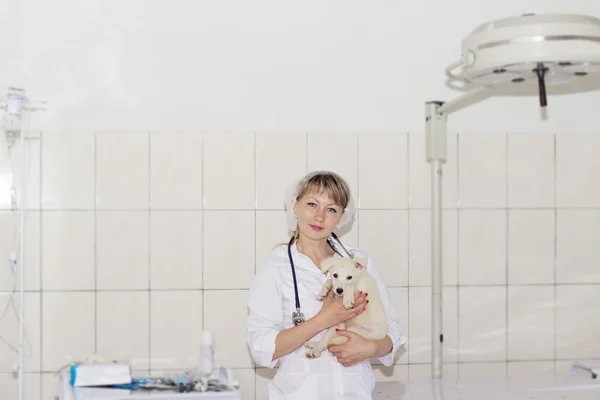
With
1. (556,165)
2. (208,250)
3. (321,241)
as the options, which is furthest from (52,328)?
(556,165)

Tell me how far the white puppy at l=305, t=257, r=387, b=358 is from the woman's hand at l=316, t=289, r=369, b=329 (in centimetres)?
2

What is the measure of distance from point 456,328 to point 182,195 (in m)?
1.10

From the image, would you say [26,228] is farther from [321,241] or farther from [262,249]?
[321,241]

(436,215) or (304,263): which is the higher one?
(436,215)

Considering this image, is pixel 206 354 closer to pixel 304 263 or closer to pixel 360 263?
pixel 304 263

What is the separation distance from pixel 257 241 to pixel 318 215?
0.58 metres

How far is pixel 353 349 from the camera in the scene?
2.10 m

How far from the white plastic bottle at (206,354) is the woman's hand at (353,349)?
21.9 inches

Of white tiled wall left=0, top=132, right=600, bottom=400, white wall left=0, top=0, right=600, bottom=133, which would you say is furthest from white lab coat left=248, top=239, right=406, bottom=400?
white wall left=0, top=0, right=600, bottom=133

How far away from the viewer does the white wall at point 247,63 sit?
2.63 m

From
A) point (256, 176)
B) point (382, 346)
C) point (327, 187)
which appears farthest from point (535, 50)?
point (256, 176)

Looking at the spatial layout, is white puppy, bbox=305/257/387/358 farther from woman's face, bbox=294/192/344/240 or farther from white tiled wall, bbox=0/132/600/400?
white tiled wall, bbox=0/132/600/400

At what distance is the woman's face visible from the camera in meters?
2.17

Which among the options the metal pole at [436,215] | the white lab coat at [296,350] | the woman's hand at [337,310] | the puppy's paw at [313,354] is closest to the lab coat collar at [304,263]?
the white lab coat at [296,350]
